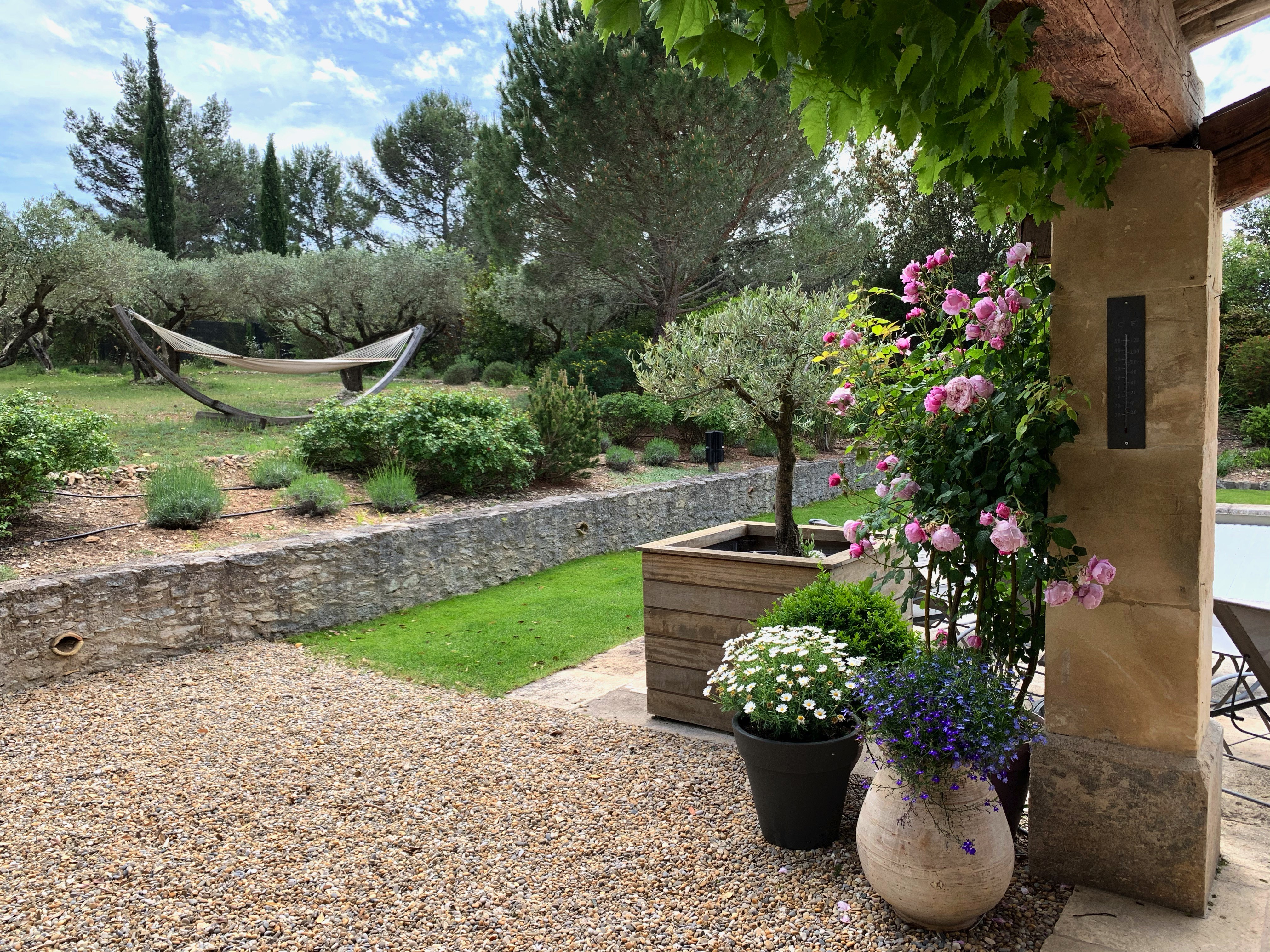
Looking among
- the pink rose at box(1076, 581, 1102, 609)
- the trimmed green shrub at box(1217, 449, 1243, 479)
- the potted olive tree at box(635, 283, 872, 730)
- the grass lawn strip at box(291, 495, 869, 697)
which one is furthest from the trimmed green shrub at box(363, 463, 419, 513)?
the trimmed green shrub at box(1217, 449, 1243, 479)

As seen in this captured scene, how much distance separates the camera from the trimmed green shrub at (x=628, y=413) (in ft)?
32.7

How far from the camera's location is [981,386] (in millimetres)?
2029

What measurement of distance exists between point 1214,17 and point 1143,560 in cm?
124

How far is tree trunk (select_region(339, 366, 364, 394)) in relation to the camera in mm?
12945

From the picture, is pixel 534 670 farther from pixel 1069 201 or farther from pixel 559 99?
pixel 559 99

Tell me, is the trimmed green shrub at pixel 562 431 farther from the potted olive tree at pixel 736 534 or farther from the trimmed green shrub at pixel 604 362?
the trimmed green shrub at pixel 604 362

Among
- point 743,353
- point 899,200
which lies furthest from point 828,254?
point 743,353

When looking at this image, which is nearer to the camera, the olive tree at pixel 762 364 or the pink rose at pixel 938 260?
the pink rose at pixel 938 260

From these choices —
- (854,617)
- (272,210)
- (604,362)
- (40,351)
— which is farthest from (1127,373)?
(272,210)

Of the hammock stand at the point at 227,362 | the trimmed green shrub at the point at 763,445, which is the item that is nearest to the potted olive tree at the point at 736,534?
the hammock stand at the point at 227,362

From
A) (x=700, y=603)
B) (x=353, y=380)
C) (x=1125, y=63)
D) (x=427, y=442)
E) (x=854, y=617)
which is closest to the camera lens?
(x=1125, y=63)

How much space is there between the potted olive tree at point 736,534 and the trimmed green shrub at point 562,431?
2.37 m

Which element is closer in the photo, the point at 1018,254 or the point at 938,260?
the point at 1018,254

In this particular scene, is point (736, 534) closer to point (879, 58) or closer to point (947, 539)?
point (947, 539)
